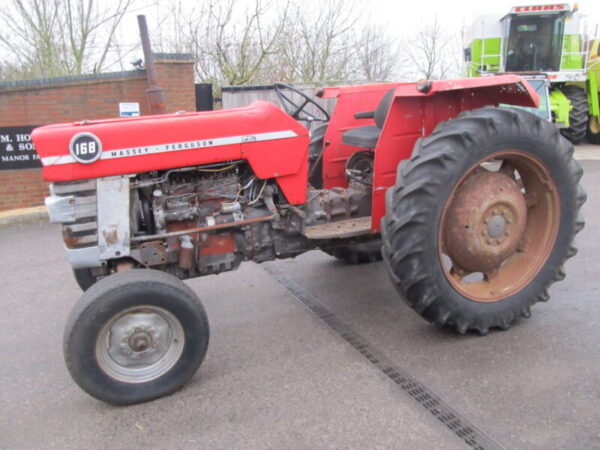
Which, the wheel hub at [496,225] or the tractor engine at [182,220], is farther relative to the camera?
the wheel hub at [496,225]

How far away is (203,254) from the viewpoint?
314 centimetres

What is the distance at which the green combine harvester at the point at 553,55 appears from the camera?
1172 cm

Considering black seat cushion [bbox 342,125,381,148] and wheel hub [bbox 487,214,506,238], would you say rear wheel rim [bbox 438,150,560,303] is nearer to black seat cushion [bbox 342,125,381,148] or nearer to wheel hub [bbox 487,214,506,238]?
wheel hub [bbox 487,214,506,238]

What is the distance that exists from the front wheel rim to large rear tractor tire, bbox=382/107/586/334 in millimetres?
1308

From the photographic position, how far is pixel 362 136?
3613mm

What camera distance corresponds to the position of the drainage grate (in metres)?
2.29

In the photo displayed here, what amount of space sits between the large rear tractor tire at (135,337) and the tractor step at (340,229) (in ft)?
3.10

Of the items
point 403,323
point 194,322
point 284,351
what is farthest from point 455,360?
point 194,322

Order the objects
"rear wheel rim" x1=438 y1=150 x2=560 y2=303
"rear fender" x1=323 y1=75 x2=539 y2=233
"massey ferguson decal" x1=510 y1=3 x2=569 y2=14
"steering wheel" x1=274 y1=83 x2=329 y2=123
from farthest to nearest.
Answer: "massey ferguson decal" x1=510 y1=3 x2=569 y2=14
"steering wheel" x1=274 y1=83 x2=329 y2=123
"rear fender" x1=323 y1=75 x2=539 y2=233
"rear wheel rim" x1=438 y1=150 x2=560 y2=303

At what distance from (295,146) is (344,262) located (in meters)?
1.77

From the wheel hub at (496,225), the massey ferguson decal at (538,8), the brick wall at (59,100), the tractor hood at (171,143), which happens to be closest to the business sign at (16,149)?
the brick wall at (59,100)

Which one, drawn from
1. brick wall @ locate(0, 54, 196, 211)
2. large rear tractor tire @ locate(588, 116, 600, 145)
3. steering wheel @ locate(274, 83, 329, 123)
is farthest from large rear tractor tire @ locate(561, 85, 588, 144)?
steering wheel @ locate(274, 83, 329, 123)

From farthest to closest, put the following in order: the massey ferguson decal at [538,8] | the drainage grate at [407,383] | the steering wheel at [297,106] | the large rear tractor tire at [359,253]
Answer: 1. the massey ferguson decal at [538,8]
2. the large rear tractor tire at [359,253]
3. the steering wheel at [297,106]
4. the drainage grate at [407,383]

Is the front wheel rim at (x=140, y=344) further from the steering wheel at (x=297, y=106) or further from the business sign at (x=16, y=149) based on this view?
the business sign at (x=16, y=149)
